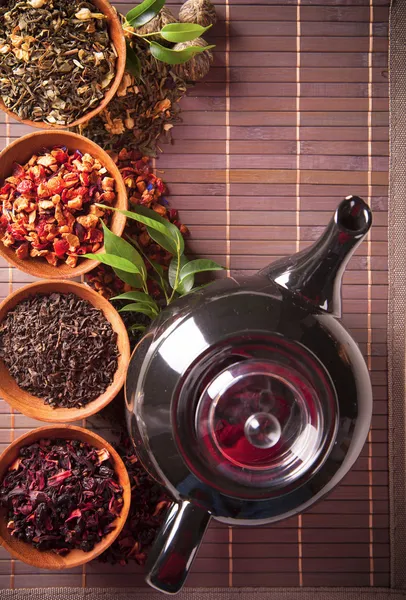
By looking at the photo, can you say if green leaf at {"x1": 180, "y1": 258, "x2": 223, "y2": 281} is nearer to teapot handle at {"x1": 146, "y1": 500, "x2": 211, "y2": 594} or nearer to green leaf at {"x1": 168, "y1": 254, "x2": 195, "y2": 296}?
green leaf at {"x1": 168, "y1": 254, "x2": 195, "y2": 296}

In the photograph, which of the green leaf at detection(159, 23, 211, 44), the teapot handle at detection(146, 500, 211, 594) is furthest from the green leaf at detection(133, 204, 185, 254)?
the teapot handle at detection(146, 500, 211, 594)

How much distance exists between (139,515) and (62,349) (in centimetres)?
43

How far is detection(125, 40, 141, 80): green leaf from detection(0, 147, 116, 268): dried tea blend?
0.71 feet

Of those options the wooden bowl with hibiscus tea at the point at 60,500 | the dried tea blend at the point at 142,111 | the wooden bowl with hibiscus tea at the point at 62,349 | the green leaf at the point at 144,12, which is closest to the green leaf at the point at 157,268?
the wooden bowl with hibiscus tea at the point at 62,349

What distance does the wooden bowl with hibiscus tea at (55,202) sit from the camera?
1182mm

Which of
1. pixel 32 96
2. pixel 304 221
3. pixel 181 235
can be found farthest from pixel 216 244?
pixel 32 96

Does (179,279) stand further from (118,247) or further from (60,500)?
(60,500)

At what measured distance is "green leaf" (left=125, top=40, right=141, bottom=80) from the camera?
4.01 feet

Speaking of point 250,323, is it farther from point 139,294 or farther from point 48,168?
point 48,168

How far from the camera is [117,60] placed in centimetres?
118

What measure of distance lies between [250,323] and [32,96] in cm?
74

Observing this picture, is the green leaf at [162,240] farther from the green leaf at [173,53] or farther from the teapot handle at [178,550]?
the teapot handle at [178,550]

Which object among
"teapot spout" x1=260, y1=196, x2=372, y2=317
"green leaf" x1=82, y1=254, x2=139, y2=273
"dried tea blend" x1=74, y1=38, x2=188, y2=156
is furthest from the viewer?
"dried tea blend" x1=74, y1=38, x2=188, y2=156

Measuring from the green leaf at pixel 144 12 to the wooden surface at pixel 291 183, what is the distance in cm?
13
